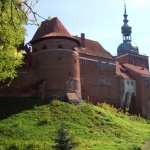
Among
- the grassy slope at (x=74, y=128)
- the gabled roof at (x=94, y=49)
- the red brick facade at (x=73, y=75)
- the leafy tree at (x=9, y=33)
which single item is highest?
the gabled roof at (x=94, y=49)

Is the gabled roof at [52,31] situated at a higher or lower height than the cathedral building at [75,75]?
higher

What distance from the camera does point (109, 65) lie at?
56.0m

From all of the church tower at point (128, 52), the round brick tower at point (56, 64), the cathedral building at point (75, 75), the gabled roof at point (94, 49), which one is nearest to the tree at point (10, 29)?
the cathedral building at point (75, 75)

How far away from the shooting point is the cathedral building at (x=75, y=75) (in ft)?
151

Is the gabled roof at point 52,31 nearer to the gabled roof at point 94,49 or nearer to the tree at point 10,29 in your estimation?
the gabled roof at point 94,49

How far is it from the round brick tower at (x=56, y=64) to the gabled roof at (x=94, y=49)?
6739 millimetres

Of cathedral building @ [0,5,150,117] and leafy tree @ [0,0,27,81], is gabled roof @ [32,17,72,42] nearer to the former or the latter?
cathedral building @ [0,5,150,117]

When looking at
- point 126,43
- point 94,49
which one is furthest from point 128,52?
point 94,49

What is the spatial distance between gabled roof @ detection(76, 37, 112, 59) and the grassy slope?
11.2 meters

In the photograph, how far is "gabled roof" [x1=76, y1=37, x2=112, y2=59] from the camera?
55.1 metres

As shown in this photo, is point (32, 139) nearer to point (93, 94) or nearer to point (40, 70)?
point (40, 70)

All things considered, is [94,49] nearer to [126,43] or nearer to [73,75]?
[73,75]

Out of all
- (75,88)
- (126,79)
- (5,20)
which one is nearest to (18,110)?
(75,88)

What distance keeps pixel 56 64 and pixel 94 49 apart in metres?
11.8
